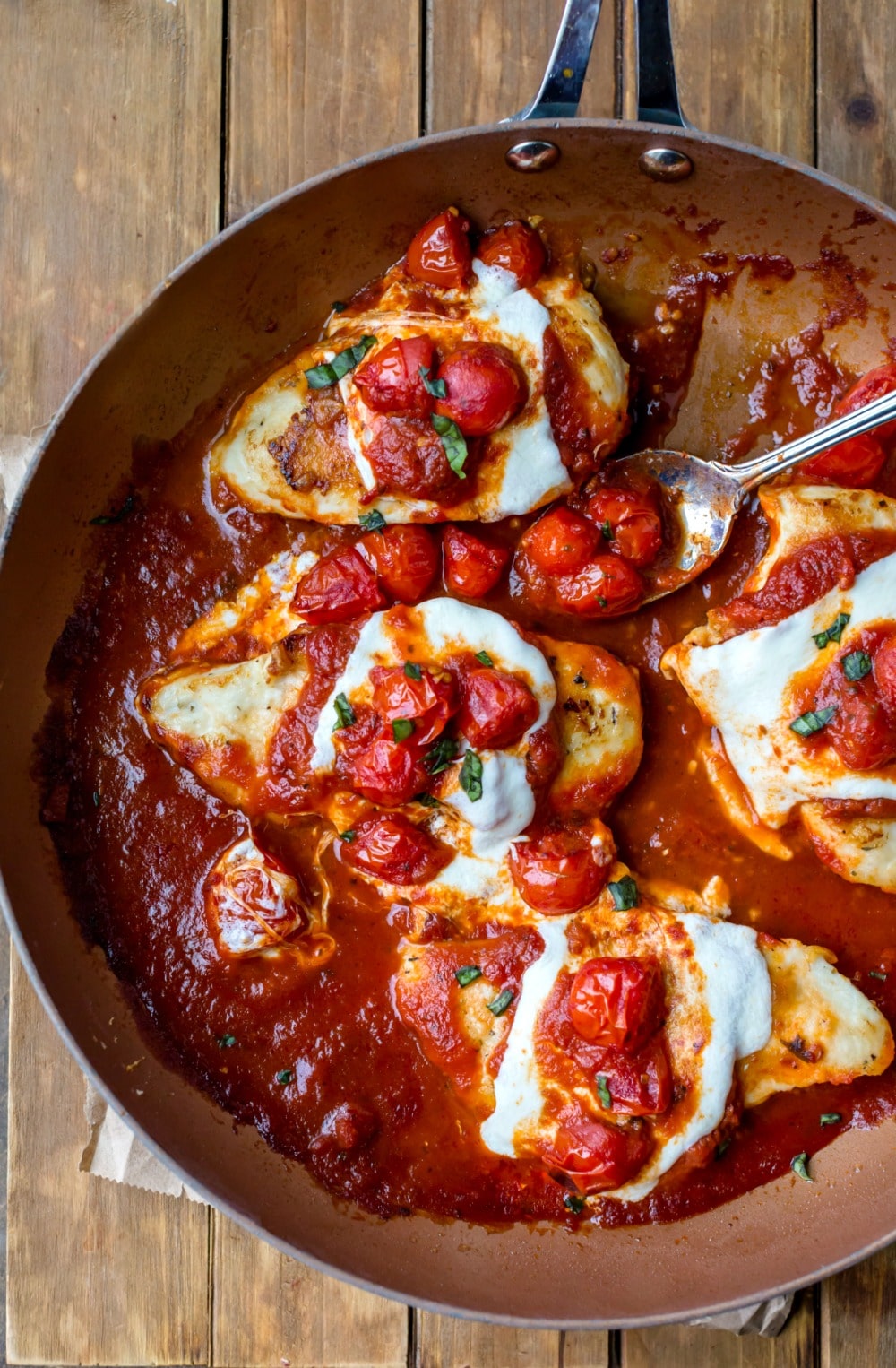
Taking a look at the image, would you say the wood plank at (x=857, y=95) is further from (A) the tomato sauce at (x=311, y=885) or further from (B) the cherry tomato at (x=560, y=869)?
(B) the cherry tomato at (x=560, y=869)

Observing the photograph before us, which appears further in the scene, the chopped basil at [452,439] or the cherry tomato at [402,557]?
the cherry tomato at [402,557]

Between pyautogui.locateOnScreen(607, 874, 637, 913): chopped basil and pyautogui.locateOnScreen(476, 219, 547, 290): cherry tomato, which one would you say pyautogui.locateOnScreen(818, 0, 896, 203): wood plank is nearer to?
pyautogui.locateOnScreen(476, 219, 547, 290): cherry tomato

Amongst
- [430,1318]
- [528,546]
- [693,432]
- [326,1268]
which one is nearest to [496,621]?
[528,546]

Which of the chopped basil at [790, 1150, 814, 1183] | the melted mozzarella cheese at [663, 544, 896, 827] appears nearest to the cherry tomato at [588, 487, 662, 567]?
the melted mozzarella cheese at [663, 544, 896, 827]

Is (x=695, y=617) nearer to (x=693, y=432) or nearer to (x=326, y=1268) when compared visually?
(x=693, y=432)

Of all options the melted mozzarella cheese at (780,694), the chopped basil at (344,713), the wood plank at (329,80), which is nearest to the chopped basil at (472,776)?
the chopped basil at (344,713)

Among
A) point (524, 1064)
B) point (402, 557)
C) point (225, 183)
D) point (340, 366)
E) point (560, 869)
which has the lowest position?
point (524, 1064)

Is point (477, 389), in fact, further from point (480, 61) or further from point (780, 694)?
point (780, 694)

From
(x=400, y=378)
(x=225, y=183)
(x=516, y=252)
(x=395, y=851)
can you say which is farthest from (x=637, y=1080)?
(x=225, y=183)
